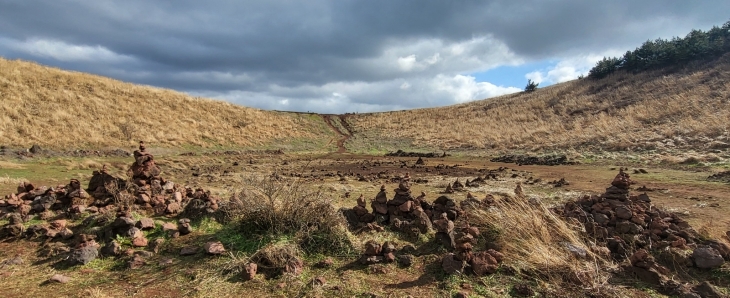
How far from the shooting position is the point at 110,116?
3167cm

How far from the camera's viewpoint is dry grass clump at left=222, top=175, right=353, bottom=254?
5.15m

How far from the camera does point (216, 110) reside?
148 feet

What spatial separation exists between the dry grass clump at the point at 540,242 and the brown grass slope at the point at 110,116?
26.9 metres

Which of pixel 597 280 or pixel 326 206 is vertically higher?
pixel 326 206

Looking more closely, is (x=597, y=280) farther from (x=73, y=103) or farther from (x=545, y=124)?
(x=545, y=124)

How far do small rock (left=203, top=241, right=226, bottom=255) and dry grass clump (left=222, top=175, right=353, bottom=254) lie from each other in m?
0.51

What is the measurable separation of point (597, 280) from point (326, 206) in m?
3.27

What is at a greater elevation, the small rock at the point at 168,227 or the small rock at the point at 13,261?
the small rock at the point at 168,227

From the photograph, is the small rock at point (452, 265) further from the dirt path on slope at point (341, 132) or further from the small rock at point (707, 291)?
the dirt path on slope at point (341, 132)

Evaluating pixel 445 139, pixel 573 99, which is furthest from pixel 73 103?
pixel 573 99

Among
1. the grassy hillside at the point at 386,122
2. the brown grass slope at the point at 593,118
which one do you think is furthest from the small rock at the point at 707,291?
the brown grass slope at the point at 593,118

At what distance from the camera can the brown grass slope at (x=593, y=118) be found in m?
27.7

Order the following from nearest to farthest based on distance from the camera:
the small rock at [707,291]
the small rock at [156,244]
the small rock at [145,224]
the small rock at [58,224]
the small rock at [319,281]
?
the small rock at [707,291]
the small rock at [319,281]
the small rock at [156,244]
the small rock at [145,224]
the small rock at [58,224]

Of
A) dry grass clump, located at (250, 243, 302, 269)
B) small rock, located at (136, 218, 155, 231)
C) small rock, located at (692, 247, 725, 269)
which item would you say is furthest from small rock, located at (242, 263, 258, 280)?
small rock, located at (692, 247, 725, 269)
